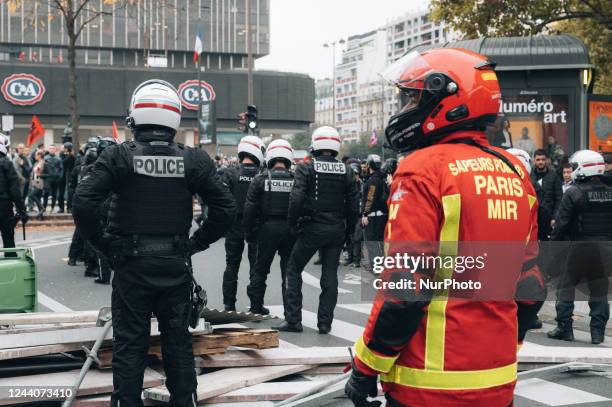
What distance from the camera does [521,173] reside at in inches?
127

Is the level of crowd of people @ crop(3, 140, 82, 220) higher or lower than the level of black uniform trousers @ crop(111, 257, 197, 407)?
higher

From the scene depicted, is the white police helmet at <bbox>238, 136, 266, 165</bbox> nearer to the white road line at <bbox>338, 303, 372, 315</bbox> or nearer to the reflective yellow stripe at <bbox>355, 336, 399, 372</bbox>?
the white road line at <bbox>338, 303, 372, 315</bbox>

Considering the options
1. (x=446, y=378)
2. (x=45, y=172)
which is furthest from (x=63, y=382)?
(x=45, y=172)

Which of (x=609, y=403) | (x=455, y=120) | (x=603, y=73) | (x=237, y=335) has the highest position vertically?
(x=603, y=73)

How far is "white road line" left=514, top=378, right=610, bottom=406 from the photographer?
6230 mm

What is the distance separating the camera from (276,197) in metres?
9.27

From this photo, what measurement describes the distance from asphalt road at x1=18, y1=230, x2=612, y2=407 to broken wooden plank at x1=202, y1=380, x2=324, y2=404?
280 mm

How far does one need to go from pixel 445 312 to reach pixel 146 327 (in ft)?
8.58

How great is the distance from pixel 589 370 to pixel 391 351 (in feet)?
15.8

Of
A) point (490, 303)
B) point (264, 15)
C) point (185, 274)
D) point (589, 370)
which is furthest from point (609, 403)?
point (264, 15)

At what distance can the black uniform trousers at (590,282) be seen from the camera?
8648mm

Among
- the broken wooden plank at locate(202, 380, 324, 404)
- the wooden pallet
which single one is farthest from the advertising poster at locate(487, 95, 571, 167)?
the broken wooden plank at locate(202, 380, 324, 404)

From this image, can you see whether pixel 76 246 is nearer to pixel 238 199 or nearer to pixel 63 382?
pixel 238 199

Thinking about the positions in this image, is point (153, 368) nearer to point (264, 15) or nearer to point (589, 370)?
point (589, 370)
